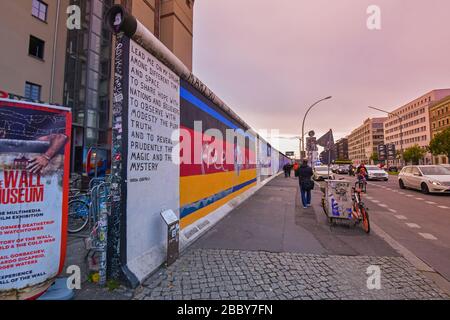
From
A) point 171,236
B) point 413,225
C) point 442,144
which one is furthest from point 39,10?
point 442,144

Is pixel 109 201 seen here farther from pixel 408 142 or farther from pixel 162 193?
pixel 408 142

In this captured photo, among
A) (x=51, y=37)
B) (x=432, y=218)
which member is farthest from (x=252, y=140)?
(x=51, y=37)

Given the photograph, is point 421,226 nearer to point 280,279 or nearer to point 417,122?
point 280,279

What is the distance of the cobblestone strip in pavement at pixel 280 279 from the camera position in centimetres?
282

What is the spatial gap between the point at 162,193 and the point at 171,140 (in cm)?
101

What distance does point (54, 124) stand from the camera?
275 centimetres

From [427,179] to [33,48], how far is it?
26.5 m

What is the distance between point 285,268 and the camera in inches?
139

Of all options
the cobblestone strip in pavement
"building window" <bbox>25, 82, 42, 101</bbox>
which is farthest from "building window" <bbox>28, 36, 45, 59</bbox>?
the cobblestone strip in pavement

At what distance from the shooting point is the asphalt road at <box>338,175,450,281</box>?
165 inches

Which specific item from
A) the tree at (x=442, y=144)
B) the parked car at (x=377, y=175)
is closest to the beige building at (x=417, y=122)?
the tree at (x=442, y=144)

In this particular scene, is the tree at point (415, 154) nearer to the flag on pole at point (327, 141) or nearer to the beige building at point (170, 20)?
the beige building at point (170, 20)

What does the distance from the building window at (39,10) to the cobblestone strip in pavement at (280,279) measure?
21.8 meters

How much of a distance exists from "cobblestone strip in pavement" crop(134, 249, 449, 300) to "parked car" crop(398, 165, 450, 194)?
10.7 meters
